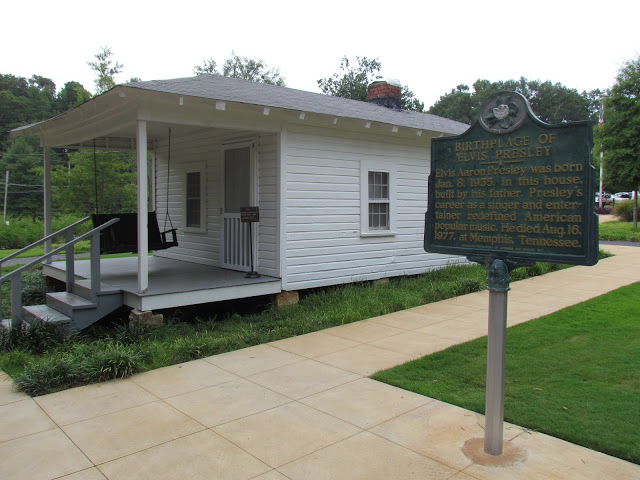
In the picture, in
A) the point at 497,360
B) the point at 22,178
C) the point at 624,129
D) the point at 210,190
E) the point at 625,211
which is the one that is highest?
the point at 624,129

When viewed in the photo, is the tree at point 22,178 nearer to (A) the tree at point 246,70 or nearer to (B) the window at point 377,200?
(A) the tree at point 246,70

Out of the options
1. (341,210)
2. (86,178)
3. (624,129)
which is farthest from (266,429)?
(624,129)

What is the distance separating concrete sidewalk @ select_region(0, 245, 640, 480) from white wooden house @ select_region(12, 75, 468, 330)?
2.22 metres

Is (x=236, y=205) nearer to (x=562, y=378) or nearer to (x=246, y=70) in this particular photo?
(x=562, y=378)

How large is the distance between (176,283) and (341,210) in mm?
3168

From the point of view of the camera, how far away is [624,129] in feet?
75.4

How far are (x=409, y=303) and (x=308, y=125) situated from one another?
3441 mm

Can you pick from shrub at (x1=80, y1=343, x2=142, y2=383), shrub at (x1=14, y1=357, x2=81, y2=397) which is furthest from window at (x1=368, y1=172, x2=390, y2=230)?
shrub at (x1=14, y1=357, x2=81, y2=397)

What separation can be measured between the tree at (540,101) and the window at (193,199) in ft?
214

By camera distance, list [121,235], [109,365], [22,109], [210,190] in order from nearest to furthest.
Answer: [109,365] → [121,235] → [210,190] → [22,109]

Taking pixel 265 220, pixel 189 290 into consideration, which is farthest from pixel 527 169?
pixel 265 220

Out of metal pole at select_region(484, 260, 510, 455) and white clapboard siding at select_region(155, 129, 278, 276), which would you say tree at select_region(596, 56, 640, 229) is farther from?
metal pole at select_region(484, 260, 510, 455)

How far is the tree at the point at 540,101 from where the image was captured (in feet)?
236

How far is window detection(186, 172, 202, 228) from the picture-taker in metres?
10.9
